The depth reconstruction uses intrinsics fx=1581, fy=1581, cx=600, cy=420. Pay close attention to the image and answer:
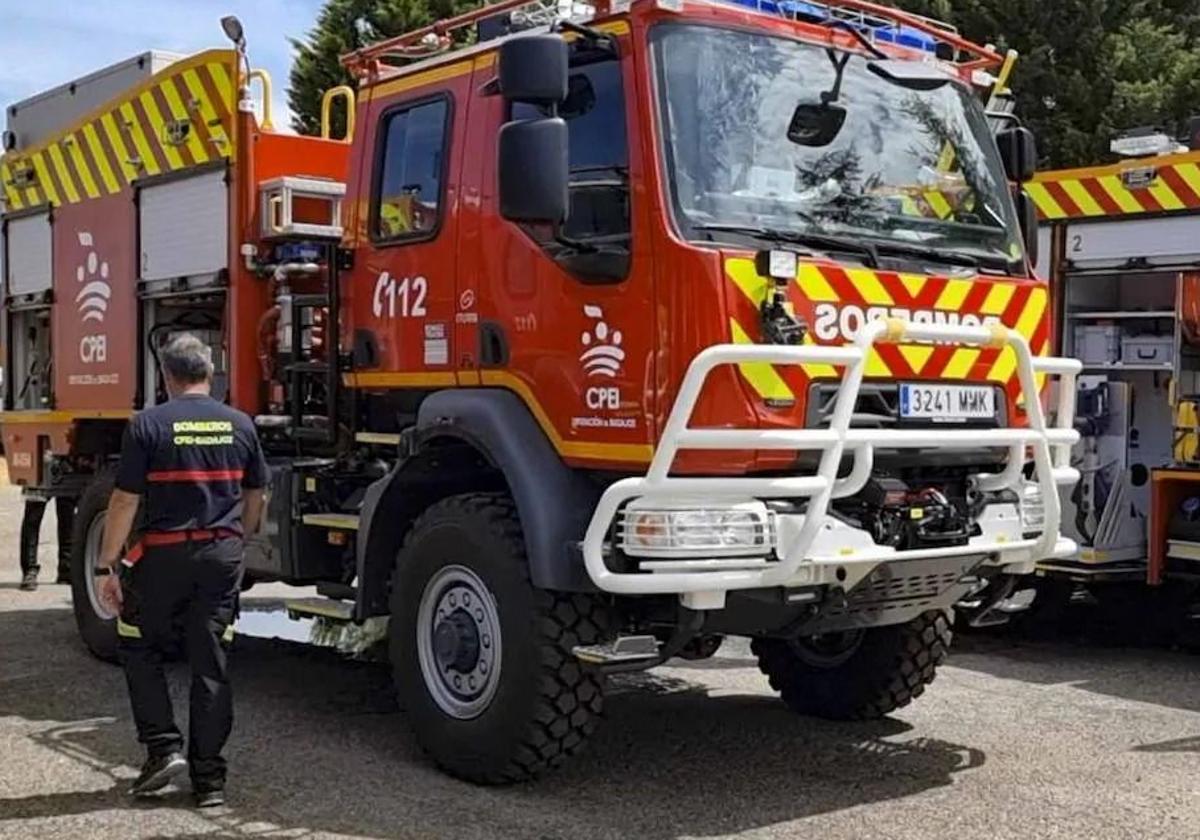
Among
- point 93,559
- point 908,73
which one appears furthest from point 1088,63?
point 93,559

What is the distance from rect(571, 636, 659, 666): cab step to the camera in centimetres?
530

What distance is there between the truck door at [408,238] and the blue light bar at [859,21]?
1.20 meters

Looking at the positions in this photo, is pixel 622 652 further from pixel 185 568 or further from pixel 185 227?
pixel 185 227

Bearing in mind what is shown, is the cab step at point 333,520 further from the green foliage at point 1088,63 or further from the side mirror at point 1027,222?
the green foliage at point 1088,63

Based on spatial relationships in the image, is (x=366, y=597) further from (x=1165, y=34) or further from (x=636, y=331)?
(x=1165, y=34)

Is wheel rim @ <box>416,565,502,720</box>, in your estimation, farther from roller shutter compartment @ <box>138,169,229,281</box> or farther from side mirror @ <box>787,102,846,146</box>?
roller shutter compartment @ <box>138,169,229,281</box>

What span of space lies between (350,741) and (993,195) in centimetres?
342

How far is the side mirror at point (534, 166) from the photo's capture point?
201 inches

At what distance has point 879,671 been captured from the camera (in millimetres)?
6832

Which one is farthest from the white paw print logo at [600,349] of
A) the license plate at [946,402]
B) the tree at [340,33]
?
the tree at [340,33]

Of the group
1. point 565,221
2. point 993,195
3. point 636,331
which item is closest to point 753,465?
point 636,331

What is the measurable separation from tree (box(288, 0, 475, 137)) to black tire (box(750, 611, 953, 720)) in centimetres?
1664

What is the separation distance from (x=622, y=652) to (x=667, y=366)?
982mm

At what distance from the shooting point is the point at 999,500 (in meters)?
5.81
